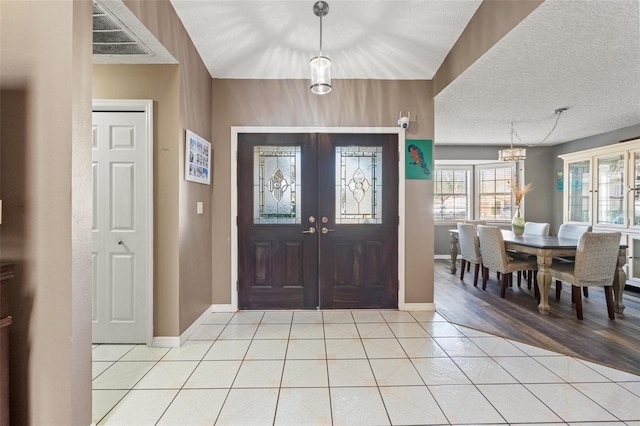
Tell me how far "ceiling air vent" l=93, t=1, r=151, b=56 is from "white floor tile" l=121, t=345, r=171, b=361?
7.69 ft

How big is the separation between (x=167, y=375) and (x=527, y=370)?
2.55 meters

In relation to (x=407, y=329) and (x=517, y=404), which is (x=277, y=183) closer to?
(x=407, y=329)

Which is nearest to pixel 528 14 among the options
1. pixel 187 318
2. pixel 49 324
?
pixel 49 324

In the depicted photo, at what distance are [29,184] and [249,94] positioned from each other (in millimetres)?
2355

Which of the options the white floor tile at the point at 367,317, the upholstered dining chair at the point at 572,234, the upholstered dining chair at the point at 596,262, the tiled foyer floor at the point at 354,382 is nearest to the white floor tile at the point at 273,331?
the tiled foyer floor at the point at 354,382

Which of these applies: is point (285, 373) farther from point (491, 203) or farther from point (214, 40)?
point (491, 203)

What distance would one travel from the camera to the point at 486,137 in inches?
218

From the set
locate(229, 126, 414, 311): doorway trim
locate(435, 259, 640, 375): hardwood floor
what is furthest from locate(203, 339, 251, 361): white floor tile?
locate(435, 259, 640, 375): hardwood floor

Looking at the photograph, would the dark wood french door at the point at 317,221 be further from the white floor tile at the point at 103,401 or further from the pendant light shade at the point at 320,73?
the white floor tile at the point at 103,401

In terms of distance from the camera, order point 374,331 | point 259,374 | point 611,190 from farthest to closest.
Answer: point 611,190 < point 374,331 < point 259,374

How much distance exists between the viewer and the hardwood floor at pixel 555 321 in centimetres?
247

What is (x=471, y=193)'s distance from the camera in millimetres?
6836

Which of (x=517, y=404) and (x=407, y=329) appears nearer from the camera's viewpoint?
(x=517, y=404)

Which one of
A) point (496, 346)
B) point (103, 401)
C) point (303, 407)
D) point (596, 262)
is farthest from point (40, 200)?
point (596, 262)
